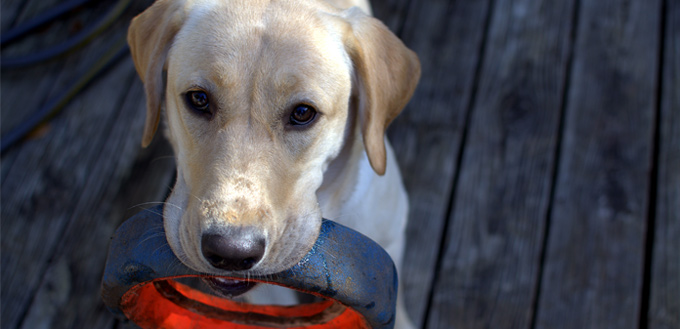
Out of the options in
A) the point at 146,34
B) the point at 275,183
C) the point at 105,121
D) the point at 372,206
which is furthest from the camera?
the point at 105,121

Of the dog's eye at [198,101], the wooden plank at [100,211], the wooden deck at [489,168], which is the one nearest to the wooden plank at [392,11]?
the wooden deck at [489,168]

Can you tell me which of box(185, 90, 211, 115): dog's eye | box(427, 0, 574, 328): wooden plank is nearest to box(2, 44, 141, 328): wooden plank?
box(185, 90, 211, 115): dog's eye

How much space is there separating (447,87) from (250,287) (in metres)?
1.84

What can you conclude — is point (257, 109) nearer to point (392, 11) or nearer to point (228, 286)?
point (228, 286)

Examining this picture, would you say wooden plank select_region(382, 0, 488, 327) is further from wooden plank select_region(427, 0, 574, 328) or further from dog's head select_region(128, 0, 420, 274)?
dog's head select_region(128, 0, 420, 274)

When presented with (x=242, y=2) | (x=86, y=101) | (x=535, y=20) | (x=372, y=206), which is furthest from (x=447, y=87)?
(x=86, y=101)

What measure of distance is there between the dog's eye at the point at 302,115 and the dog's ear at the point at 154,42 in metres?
0.49

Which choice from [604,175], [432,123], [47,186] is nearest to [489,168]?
[432,123]

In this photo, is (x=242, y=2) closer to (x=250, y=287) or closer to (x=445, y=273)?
(x=250, y=287)

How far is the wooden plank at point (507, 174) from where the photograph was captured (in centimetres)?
278

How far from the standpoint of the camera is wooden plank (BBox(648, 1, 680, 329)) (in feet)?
8.77

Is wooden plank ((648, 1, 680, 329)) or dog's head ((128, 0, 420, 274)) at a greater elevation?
dog's head ((128, 0, 420, 274))

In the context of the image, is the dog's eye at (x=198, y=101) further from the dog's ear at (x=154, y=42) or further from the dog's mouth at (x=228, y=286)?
the dog's mouth at (x=228, y=286)

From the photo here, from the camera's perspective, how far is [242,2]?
1.90 metres
